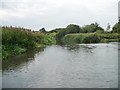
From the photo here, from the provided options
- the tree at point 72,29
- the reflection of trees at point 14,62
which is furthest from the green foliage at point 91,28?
the reflection of trees at point 14,62

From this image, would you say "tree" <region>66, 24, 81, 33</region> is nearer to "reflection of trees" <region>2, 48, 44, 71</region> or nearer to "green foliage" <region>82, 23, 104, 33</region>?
"green foliage" <region>82, 23, 104, 33</region>

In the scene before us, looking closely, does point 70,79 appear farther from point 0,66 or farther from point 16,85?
point 0,66

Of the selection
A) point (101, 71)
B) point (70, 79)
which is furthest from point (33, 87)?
point (101, 71)

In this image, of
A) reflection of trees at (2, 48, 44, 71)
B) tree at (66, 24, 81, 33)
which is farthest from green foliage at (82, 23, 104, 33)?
reflection of trees at (2, 48, 44, 71)

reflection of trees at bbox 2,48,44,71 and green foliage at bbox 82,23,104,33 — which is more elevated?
green foliage at bbox 82,23,104,33

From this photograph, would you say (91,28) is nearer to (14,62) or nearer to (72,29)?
(72,29)

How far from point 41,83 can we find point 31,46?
16987 mm

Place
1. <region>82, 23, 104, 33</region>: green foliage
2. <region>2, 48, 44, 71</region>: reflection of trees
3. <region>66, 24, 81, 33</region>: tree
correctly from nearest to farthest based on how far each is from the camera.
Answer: <region>2, 48, 44, 71</region>: reflection of trees, <region>66, 24, 81, 33</region>: tree, <region>82, 23, 104, 33</region>: green foliage

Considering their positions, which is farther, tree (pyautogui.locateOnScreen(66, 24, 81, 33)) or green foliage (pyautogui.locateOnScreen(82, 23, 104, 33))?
green foliage (pyautogui.locateOnScreen(82, 23, 104, 33))

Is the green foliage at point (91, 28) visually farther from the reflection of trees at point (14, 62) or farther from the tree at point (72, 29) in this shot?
the reflection of trees at point (14, 62)

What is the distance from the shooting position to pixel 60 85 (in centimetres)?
855

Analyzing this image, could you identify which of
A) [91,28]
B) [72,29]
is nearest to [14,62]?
[72,29]

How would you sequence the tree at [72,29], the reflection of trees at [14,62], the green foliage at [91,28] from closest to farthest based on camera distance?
the reflection of trees at [14,62]
the tree at [72,29]
the green foliage at [91,28]

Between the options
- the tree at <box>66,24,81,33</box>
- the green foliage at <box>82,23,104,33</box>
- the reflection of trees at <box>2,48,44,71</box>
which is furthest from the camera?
the green foliage at <box>82,23,104,33</box>
